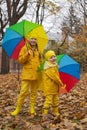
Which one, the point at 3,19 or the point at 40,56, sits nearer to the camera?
the point at 40,56

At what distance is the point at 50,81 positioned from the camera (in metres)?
8.50

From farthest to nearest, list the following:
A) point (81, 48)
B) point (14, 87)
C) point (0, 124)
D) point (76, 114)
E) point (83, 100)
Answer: point (81, 48) < point (14, 87) < point (83, 100) < point (76, 114) < point (0, 124)

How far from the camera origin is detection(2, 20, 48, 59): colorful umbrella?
9273 mm

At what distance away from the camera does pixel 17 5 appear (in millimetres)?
29078

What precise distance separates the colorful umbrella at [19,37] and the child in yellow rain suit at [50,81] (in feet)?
2.91

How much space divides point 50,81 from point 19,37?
150 cm

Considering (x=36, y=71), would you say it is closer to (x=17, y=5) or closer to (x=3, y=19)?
(x=17, y=5)

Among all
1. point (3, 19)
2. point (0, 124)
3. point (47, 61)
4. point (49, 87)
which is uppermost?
point (3, 19)

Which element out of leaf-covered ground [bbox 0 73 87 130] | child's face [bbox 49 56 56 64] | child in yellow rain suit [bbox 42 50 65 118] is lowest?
leaf-covered ground [bbox 0 73 87 130]

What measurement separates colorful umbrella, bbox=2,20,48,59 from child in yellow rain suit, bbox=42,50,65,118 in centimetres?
89

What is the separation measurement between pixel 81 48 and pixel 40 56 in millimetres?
35095

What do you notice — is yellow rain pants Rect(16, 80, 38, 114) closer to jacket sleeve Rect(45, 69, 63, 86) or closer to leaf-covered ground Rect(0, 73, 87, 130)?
leaf-covered ground Rect(0, 73, 87, 130)

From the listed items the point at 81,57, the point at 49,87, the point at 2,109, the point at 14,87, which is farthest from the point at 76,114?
the point at 81,57

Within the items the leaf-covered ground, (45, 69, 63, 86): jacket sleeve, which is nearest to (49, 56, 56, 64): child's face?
(45, 69, 63, 86): jacket sleeve
